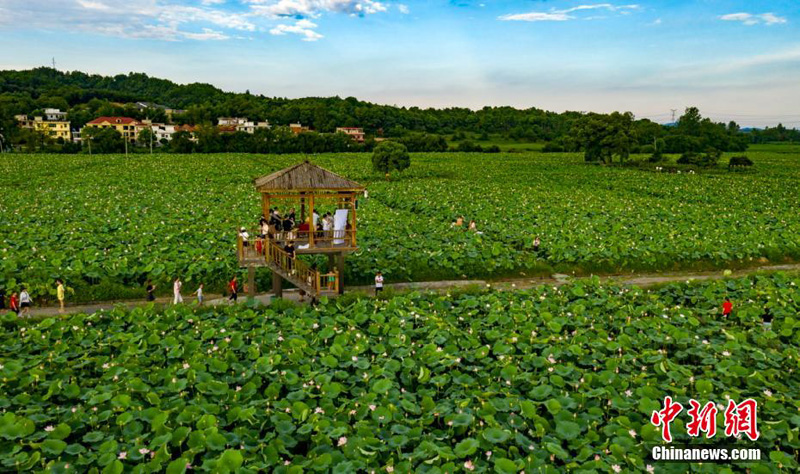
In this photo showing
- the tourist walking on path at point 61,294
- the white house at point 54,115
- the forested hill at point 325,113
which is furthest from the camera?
the forested hill at point 325,113

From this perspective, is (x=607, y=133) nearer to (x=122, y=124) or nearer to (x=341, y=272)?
(x=341, y=272)

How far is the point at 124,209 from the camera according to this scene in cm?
2558

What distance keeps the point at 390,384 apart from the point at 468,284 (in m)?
8.13

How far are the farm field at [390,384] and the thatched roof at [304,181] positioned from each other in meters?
2.95

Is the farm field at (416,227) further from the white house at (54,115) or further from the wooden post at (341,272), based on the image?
the white house at (54,115)

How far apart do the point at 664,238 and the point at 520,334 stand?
12.3 metres

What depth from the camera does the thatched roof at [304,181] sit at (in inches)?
526

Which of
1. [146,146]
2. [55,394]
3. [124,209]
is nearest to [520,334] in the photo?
[55,394]

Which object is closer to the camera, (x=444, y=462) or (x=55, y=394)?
(x=444, y=462)

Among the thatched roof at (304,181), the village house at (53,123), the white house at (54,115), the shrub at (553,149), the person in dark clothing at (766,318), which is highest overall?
the white house at (54,115)

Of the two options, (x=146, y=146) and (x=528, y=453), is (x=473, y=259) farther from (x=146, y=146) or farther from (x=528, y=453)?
(x=146, y=146)

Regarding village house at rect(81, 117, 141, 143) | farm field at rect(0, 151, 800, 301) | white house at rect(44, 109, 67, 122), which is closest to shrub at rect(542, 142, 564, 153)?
farm field at rect(0, 151, 800, 301)

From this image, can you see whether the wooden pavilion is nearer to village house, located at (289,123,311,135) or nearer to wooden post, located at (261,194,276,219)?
wooden post, located at (261,194,276,219)

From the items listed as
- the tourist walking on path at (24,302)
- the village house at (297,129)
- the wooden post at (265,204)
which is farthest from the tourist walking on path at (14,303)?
the village house at (297,129)
